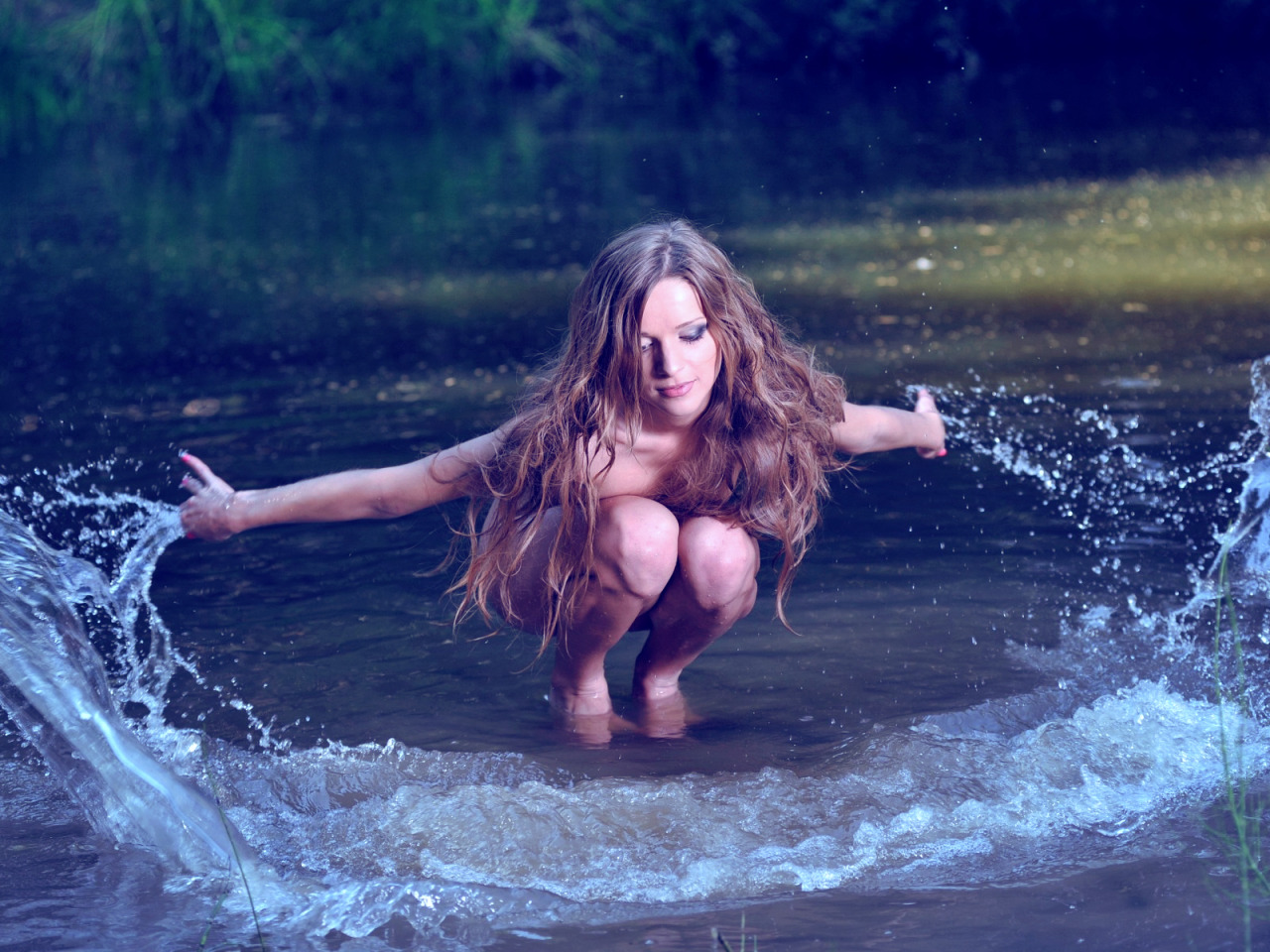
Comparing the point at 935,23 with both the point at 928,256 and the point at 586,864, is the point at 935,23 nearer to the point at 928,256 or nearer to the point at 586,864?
the point at 928,256

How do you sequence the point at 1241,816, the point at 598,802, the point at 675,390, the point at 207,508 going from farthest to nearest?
the point at 207,508 → the point at 675,390 → the point at 598,802 → the point at 1241,816

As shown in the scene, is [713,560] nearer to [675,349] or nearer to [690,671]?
[675,349]

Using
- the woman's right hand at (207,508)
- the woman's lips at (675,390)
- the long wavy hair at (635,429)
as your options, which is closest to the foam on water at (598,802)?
the woman's right hand at (207,508)

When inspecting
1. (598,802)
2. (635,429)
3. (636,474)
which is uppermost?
(635,429)

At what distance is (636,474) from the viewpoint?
2885mm

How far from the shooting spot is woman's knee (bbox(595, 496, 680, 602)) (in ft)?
8.84

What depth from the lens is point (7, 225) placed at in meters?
9.07

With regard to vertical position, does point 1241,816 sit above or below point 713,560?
below

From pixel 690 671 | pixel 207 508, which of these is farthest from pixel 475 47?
pixel 207 508

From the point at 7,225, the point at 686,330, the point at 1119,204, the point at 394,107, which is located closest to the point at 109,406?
the point at 686,330

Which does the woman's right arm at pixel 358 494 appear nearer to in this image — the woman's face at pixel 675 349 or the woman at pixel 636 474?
the woman at pixel 636 474

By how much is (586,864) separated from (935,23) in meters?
15.0

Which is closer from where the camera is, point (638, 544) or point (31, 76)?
point (638, 544)

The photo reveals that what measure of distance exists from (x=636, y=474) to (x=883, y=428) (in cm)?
57
